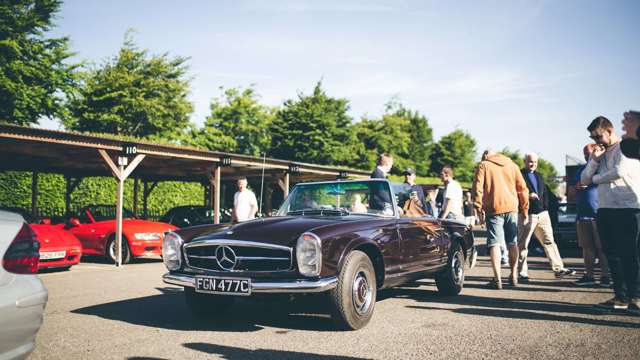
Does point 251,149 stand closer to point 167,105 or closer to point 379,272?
point 167,105

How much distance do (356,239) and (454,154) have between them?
63.6 m

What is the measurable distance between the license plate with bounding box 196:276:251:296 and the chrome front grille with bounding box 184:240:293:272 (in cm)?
18

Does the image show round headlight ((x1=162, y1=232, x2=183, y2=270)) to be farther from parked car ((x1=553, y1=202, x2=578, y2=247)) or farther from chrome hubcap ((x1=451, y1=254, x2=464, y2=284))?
parked car ((x1=553, y1=202, x2=578, y2=247))

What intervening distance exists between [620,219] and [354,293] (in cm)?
289

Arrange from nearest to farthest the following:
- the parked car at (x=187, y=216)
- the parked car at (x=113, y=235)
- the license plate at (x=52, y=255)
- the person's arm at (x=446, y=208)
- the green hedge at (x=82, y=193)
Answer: the person's arm at (x=446, y=208), the license plate at (x=52, y=255), the parked car at (x=113, y=235), the parked car at (x=187, y=216), the green hedge at (x=82, y=193)

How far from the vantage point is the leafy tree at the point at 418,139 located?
6222cm

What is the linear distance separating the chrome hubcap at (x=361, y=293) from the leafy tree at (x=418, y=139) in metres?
57.4

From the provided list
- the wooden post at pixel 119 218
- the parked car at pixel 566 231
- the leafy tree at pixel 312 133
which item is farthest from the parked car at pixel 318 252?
the leafy tree at pixel 312 133

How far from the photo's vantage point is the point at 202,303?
508 centimetres

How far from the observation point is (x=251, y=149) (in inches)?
1821

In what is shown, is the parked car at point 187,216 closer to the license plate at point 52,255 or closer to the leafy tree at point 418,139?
the license plate at point 52,255

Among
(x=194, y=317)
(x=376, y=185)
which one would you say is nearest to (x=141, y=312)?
(x=194, y=317)

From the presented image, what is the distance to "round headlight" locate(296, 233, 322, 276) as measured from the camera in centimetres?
411

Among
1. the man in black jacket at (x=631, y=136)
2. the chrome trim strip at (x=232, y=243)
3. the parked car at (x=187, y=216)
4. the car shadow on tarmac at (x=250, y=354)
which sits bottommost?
the car shadow on tarmac at (x=250, y=354)
